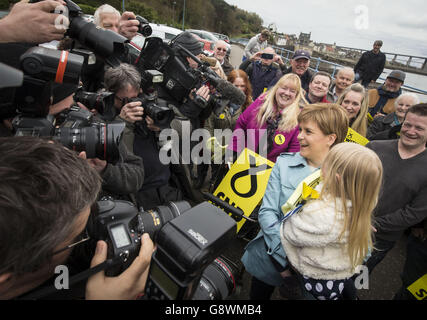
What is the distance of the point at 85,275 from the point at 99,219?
209mm

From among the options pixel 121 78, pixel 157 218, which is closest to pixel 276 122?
pixel 121 78

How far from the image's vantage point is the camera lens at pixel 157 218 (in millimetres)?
1000

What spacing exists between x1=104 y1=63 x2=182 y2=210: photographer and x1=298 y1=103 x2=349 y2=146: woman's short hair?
121 centimetres

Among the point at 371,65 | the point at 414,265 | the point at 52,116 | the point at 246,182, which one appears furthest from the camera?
the point at 371,65

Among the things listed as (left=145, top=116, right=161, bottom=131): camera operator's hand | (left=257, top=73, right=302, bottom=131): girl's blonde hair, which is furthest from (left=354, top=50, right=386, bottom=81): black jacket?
(left=145, top=116, right=161, bottom=131): camera operator's hand

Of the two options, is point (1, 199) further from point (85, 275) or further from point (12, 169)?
point (85, 275)

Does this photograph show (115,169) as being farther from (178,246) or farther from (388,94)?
(388,94)

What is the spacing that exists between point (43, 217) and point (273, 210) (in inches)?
50.2

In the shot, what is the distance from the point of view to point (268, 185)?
5.45ft

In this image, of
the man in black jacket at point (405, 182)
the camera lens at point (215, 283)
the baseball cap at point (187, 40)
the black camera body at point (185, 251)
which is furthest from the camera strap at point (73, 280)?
the baseball cap at point (187, 40)

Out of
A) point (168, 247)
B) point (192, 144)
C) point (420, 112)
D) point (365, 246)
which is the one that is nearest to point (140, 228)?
point (168, 247)

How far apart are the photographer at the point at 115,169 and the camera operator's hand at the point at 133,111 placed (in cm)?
27

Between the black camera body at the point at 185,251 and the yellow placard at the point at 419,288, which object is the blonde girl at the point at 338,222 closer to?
the black camera body at the point at 185,251
